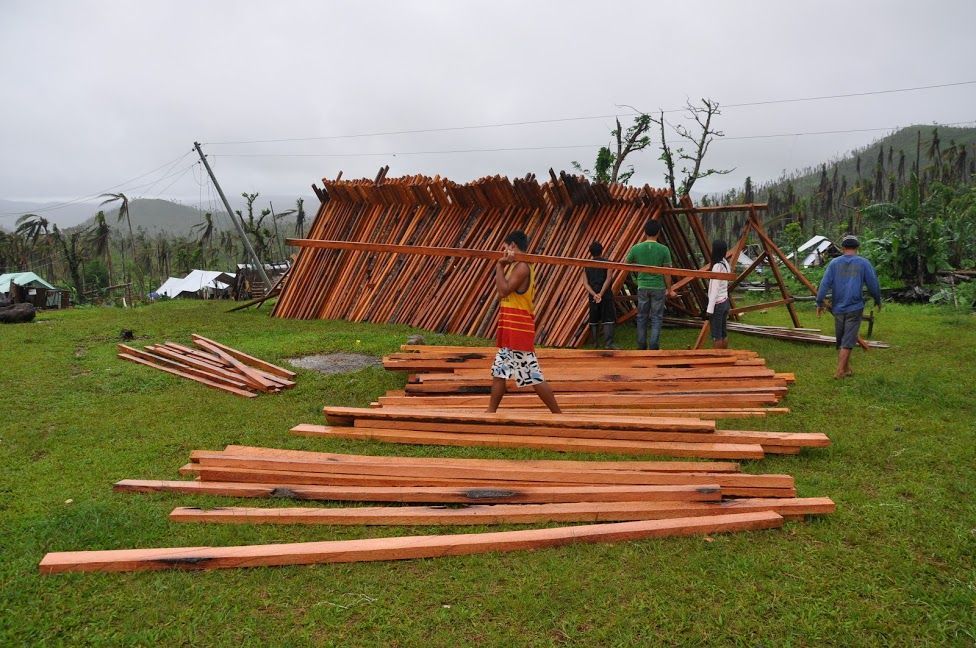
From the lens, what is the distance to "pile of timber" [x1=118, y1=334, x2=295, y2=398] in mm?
6992

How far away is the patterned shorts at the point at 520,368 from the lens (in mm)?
5168

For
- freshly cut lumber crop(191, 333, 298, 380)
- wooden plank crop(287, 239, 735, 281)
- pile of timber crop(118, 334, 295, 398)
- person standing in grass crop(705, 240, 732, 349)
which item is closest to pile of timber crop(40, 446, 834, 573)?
wooden plank crop(287, 239, 735, 281)

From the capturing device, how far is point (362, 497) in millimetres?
3906

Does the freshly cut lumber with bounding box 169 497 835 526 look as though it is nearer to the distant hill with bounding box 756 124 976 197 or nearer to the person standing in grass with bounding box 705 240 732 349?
the person standing in grass with bounding box 705 240 732 349

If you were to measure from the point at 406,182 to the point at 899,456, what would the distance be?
28.8 ft

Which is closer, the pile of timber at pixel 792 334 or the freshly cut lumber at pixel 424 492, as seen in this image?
the freshly cut lumber at pixel 424 492

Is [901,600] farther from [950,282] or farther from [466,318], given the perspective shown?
[950,282]

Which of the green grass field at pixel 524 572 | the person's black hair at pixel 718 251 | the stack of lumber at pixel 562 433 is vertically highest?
the person's black hair at pixel 718 251

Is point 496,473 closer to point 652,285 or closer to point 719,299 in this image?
point 652,285

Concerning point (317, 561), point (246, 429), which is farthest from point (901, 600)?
point (246, 429)

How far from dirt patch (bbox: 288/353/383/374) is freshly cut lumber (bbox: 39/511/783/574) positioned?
4.56 metres

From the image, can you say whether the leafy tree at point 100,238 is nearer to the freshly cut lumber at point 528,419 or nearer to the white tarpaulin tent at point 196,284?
the white tarpaulin tent at point 196,284

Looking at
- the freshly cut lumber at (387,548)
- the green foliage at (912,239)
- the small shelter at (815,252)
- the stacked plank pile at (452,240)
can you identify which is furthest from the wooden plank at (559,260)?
the small shelter at (815,252)

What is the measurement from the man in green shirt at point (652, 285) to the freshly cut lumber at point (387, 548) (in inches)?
180
